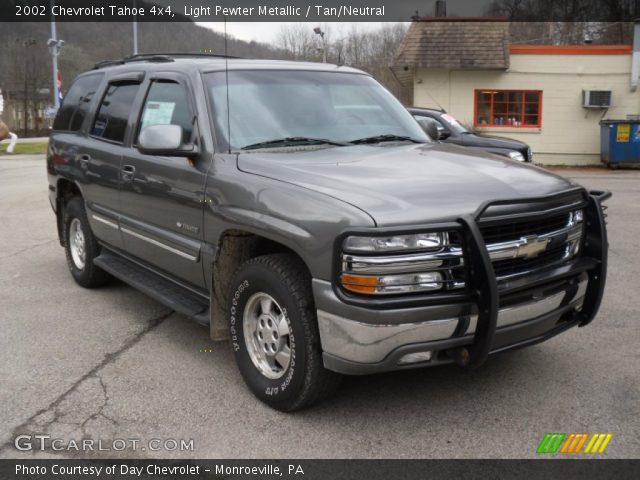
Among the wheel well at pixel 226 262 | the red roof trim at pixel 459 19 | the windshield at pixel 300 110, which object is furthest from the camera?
the red roof trim at pixel 459 19

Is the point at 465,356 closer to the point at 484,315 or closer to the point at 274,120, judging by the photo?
the point at 484,315

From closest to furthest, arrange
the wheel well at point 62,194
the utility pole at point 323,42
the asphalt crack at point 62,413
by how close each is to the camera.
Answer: the asphalt crack at point 62,413 < the wheel well at point 62,194 < the utility pole at point 323,42

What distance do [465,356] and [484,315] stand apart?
0.24m

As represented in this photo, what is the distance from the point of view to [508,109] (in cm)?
2152

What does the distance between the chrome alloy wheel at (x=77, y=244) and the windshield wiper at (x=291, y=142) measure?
2.66 meters

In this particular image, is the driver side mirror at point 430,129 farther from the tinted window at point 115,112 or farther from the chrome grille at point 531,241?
the tinted window at point 115,112

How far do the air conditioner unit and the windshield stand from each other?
1776 centimetres

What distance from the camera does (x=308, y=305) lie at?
330 centimetres

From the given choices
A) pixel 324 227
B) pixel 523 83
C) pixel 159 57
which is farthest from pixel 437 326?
pixel 523 83

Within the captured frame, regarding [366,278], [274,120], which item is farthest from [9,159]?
[366,278]

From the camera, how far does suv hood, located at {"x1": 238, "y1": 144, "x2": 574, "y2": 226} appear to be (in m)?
3.16

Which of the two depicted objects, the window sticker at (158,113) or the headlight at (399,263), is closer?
the headlight at (399,263)

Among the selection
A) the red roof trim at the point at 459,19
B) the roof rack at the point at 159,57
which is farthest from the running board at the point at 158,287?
the red roof trim at the point at 459,19

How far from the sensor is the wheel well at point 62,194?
6.27 meters
